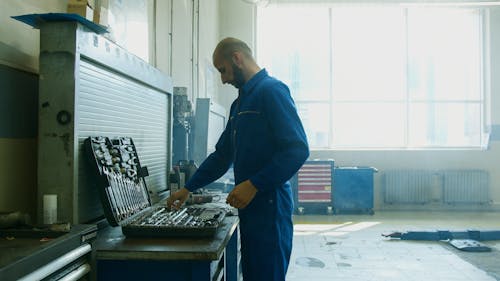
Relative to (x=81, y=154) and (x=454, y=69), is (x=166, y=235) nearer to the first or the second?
(x=81, y=154)

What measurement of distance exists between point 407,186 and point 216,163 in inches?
210

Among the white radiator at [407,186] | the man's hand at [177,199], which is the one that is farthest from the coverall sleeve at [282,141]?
the white radiator at [407,186]

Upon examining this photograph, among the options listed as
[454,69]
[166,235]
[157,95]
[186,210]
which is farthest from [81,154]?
[454,69]

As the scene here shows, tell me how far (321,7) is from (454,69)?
7.43 ft

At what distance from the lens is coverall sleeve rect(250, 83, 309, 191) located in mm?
1547

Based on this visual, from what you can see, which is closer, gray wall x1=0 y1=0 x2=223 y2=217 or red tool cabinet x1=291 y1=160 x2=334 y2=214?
gray wall x1=0 y1=0 x2=223 y2=217

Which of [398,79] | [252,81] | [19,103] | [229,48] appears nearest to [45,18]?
[19,103]

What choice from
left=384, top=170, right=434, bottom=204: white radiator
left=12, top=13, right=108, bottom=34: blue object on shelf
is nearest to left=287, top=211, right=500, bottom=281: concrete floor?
left=384, top=170, right=434, bottom=204: white radiator

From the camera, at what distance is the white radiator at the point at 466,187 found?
6.68 metres

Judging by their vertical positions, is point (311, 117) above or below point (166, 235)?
above

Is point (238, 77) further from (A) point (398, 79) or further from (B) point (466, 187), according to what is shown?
(B) point (466, 187)

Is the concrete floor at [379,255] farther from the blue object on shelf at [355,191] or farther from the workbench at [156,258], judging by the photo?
the workbench at [156,258]

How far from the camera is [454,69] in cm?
702

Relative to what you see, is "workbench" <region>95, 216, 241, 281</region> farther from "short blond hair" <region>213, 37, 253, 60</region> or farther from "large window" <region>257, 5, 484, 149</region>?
"large window" <region>257, 5, 484, 149</region>
